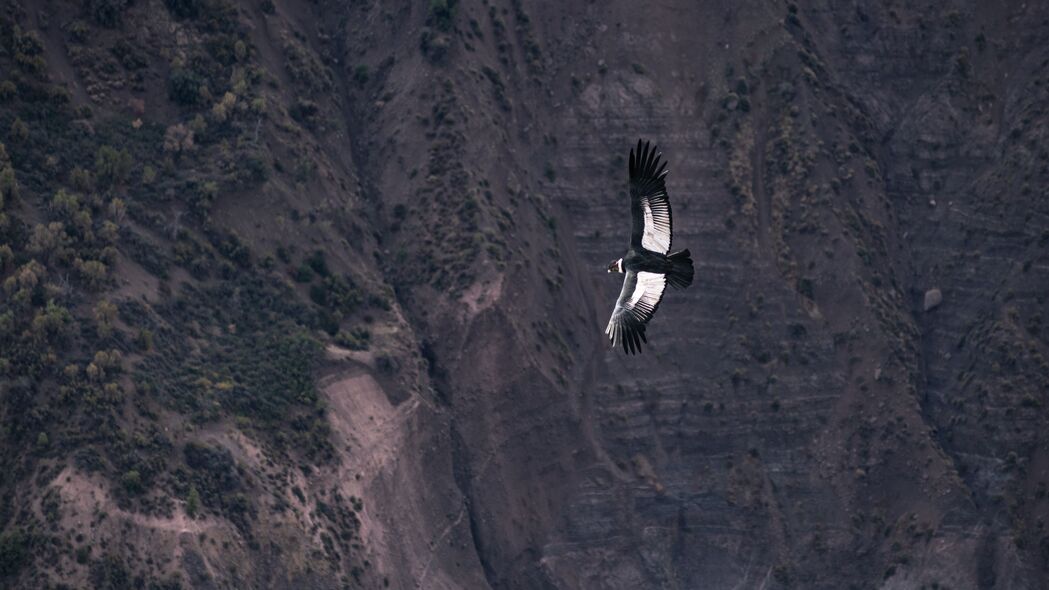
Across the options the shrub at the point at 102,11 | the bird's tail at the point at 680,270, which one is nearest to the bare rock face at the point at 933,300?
the shrub at the point at 102,11

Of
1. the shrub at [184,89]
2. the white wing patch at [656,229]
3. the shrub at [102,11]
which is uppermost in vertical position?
the shrub at [102,11]

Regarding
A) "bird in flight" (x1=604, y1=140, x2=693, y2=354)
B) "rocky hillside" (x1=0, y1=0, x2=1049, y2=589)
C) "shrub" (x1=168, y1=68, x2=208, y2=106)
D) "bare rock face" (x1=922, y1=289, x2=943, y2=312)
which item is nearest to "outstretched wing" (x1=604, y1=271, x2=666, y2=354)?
"bird in flight" (x1=604, y1=140, x2=693, y2=354)

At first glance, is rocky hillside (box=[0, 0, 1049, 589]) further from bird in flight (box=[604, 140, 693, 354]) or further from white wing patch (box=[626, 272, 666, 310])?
white wing patch (box=[626, 272, 666, 310])

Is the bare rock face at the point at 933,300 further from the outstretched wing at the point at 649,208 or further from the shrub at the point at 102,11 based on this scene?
the outstretched wing at the point at 649,208

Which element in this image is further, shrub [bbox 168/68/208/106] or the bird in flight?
shrub [bbox 168/68/208/106]

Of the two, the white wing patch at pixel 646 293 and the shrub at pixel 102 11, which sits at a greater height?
the shrub at pixel 102 11

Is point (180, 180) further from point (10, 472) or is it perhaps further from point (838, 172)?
point (838, 172)

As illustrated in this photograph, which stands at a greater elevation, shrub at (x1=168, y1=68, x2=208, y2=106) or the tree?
shrub at (x1=168, y1=68, x2=208, y2=106)
